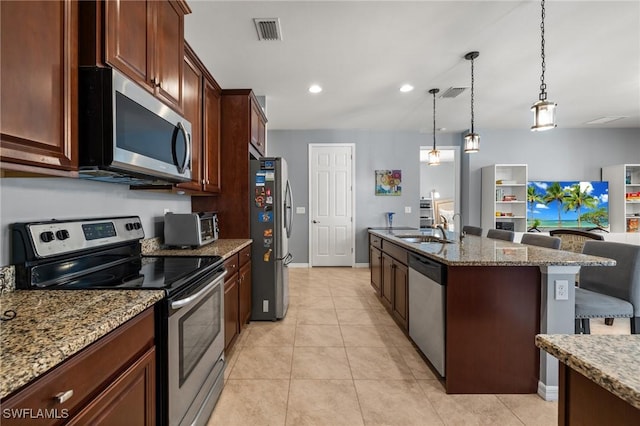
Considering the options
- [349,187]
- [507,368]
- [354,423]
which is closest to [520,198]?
[349,187]

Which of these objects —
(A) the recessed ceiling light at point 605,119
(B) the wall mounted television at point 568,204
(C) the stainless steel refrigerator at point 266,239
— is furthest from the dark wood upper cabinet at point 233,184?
(A) the recessed ceiling light at point 605,119

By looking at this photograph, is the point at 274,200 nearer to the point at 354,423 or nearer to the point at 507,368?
the point at 354,423

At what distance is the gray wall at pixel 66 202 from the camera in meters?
1.25

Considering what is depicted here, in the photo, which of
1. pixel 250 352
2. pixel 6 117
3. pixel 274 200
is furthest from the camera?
pixel 274 200

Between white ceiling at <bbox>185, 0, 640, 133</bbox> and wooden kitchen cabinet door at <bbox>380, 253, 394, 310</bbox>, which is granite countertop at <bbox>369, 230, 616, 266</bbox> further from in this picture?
white ceiling at <bbox>185, 0, 640, 133</bbox>

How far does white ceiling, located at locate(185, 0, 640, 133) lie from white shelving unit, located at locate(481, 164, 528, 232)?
130 centimetres

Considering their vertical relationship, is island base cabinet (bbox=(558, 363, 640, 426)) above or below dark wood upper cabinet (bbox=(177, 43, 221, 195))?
below

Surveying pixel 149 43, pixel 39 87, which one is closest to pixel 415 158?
pixel 149 43

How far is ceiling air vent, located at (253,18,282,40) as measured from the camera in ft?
7.86

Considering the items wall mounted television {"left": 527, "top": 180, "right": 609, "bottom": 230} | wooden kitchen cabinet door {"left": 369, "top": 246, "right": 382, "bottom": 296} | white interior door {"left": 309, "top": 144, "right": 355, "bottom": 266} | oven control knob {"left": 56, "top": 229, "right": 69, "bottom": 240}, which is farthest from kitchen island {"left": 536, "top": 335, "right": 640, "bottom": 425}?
wall mounted television {"left": 527, "top": 180, "right": 609, "bottom": 230}

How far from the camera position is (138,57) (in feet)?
4.66

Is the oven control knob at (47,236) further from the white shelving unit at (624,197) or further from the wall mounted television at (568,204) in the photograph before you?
the white shelving unit at (624,197)

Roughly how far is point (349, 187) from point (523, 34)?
3.67 metres

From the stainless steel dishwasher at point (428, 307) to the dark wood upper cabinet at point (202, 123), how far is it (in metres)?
1.87
